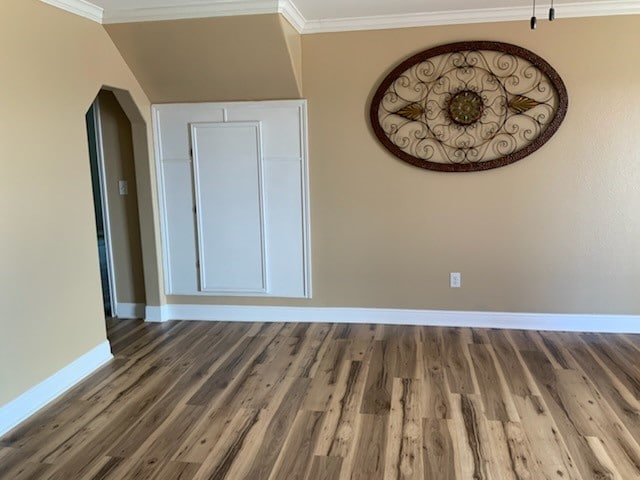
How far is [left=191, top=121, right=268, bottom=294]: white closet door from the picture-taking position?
407 centimetres

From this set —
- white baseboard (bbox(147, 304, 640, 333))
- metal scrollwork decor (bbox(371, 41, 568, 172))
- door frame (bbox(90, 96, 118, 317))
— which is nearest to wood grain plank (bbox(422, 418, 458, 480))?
white baseboard (bbox(147, 304, 640, 333))

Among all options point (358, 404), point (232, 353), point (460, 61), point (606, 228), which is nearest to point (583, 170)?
point (606, 228)

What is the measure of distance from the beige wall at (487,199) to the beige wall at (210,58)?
355mm

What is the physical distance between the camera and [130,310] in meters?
4.47

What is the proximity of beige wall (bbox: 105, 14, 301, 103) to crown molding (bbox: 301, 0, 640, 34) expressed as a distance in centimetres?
44

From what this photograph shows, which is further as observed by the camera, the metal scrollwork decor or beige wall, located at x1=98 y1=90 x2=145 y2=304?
beige wall, located at x1=98 y1=90 x2=145 y2=304

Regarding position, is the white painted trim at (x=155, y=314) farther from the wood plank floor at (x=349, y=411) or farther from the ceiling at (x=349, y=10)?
the ceiling at (x=349, y=10)

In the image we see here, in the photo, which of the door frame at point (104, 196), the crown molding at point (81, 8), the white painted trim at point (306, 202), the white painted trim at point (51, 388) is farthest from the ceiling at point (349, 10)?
the white painted trim at point (51, 388)

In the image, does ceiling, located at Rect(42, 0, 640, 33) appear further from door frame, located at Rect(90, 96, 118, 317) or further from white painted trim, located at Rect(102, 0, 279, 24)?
door frame, located at Rect(90, 96, 118, 317)

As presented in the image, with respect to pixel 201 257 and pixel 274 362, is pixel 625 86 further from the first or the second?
pixel 201 257

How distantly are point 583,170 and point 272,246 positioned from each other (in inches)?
96.7

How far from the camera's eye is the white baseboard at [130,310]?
445 cm

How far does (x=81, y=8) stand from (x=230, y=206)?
1.73 m

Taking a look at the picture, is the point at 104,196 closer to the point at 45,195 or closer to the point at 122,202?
the point at 122,202
